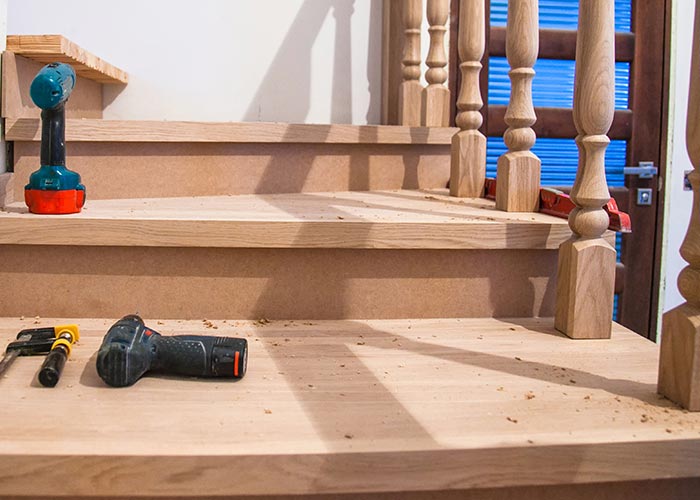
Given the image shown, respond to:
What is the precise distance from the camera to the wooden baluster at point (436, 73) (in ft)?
7.11

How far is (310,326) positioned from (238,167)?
70cm

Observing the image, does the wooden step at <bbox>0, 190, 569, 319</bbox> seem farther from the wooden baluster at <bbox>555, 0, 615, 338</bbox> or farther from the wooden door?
the wooden door

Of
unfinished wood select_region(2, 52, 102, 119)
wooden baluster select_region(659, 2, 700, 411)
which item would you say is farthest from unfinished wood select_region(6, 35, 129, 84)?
wooden baluster select_region(659, 2, 700, 411)

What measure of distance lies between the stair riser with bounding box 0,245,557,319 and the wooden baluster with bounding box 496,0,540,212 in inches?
8.3

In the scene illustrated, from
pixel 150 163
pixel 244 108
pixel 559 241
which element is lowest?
pixel 559 241

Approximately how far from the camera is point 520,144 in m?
1.60

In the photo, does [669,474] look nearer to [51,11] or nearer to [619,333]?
[619,333]

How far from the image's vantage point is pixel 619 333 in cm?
136

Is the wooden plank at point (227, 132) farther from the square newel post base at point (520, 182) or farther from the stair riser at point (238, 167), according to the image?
the square newel post base at point (520, 182)

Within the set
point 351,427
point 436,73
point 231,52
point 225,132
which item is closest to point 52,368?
point 351,427

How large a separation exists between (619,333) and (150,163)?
1.12 m

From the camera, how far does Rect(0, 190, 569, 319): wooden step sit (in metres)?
1.34

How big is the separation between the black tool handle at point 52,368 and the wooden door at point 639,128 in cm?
195

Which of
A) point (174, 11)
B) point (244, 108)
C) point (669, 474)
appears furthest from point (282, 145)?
point (669, 474)
